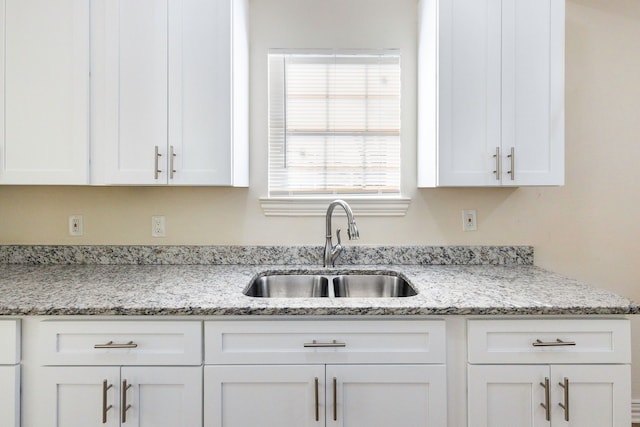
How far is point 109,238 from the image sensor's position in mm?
2025

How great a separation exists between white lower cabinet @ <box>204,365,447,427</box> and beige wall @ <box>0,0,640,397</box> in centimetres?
85

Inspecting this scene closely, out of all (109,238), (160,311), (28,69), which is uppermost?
(28,69)

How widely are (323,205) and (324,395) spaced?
3.28 feet

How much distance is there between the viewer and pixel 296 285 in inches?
74.2

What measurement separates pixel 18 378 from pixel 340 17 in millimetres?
2138

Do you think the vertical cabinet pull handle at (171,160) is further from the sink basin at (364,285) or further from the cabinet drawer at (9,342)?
the sink basin at (364,285)

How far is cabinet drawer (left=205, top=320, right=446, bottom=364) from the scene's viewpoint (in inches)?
50.8

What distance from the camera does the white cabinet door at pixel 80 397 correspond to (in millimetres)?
1276

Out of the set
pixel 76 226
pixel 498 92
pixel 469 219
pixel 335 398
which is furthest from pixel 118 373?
pixel 498 92

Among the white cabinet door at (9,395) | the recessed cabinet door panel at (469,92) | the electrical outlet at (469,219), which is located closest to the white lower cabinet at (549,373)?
the recessed cabinet door panel at (469,92)

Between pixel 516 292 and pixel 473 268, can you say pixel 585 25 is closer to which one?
pixel 473 268

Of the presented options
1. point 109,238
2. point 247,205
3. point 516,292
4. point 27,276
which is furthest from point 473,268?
point 27,276

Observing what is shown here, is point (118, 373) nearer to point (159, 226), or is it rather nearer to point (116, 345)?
point (116, 345)

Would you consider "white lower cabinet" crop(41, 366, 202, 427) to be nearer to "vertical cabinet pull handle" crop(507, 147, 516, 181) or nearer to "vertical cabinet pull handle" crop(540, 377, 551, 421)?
"vertical cabinet pull handle" crop(540, 377, 551, 421)
